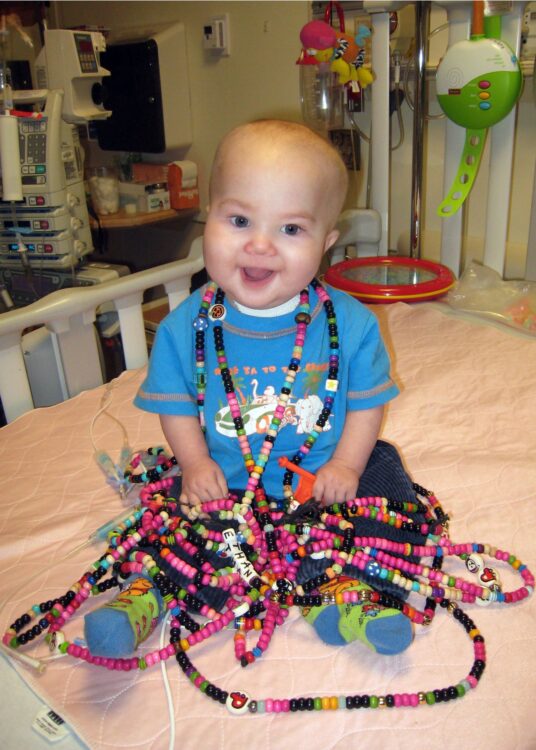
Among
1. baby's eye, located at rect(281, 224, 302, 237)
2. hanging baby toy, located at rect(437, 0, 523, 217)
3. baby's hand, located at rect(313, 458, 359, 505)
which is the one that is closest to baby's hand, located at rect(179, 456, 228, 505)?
baby's hand, located at rect(313, 458, 359, 505)

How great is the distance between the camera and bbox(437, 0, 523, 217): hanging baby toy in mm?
1541

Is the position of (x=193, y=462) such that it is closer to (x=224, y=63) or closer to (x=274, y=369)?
(x=274, y=369)

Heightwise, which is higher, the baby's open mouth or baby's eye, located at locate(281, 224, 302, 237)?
baby's eye, located at locate(281, 224, 302, 237)

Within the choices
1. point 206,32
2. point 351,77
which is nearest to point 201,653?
point 351,77

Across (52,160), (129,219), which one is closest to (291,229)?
(52,160)

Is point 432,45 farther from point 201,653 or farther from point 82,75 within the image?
point 201,653

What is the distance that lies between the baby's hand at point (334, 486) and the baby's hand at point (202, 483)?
132 mm

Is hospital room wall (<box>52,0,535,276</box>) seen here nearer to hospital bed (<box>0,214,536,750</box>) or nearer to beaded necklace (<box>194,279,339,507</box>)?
hospital bed (<box>0,214,536,750</box>)

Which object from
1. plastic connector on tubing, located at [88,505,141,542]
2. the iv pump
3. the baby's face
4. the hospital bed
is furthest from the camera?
the iv pump

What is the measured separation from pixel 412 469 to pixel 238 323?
0.41m

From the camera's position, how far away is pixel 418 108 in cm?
174

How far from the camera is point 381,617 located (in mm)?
772

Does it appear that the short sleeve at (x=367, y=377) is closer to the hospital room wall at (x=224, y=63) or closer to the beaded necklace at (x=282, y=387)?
the beaded necklace at (x=282, y=387)

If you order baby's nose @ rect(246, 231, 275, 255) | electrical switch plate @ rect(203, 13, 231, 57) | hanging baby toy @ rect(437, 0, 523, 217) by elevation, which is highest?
electrical switch plate @ rect(203, 13, 231, 57)
